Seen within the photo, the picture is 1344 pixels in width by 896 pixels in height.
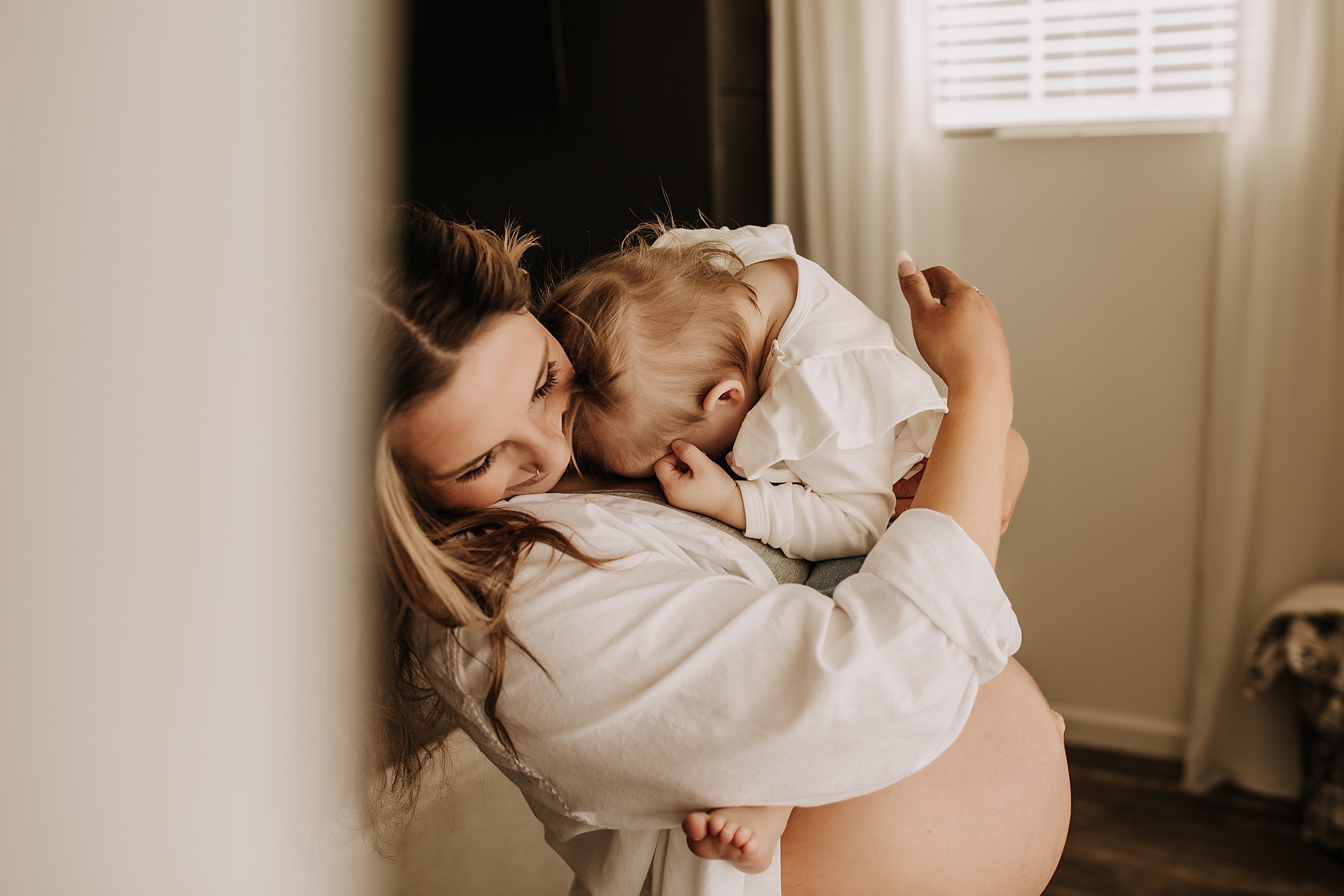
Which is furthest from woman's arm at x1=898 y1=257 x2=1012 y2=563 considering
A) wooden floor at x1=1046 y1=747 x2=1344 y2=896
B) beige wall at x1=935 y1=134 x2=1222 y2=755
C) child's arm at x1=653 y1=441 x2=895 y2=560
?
wooden floor at x1=1046 y1=747 x2=1344 y2=896

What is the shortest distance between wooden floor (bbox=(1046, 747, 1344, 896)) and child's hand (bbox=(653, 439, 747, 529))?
4.89 feet

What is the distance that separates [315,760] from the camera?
34 cm

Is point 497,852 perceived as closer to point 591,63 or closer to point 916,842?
point 916,842

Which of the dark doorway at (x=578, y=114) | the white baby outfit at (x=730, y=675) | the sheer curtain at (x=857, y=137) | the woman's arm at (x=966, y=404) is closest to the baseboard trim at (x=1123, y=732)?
the sheer curtain at (x=857, y=137)

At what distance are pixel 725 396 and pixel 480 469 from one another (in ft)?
1.14

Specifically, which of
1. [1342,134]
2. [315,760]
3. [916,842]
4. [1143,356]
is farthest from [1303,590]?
[315,760]

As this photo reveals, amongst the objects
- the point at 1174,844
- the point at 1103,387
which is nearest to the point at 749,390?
the point at 1103,387

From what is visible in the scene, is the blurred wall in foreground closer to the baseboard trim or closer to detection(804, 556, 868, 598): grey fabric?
detection(804, 556, 868, 598): grey fabric

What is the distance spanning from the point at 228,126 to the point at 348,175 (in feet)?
0.17

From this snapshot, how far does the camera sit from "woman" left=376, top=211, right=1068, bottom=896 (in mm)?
646

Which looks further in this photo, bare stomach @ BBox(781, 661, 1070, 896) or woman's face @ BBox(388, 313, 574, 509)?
bare stomach @ BBox(781, 661, 1070, 896)

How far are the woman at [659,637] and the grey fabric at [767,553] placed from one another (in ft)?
0.22

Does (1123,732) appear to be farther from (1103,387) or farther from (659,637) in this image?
(659,637)

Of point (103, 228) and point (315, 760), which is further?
point (315, 760)
